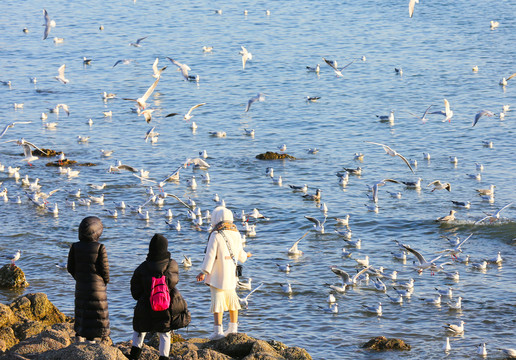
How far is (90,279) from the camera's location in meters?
9.16

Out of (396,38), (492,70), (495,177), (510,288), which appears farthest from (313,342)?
(396,38)

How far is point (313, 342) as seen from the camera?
13.2 m

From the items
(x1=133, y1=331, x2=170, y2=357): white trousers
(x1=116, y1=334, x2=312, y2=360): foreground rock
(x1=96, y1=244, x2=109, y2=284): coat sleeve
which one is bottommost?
(x1=116, y1=334, x2=312, y2=360): foreground rock

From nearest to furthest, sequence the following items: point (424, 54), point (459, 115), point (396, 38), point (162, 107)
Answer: point (459, 115), point (162, 107), point (424, 54), point (396, 38)

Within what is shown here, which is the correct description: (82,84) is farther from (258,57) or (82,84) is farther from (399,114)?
A: (399,114)

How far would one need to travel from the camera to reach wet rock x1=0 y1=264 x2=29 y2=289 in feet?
48.7

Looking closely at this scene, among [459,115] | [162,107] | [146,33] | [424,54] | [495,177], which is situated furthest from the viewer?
[146,33]

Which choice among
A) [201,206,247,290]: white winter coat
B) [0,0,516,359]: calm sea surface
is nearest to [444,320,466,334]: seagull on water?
[0,0,516,359]: calm sea surface

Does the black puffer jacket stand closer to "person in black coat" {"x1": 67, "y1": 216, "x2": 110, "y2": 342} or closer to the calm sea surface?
"person in black coat" {"x1": 67, "y1": 216, "x2": 110, "y2": 342}

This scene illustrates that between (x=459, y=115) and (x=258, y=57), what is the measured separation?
13.5 meters

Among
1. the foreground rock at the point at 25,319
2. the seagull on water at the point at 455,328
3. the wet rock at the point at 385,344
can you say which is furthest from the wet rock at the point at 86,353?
the seagull on water at the point at 455,328

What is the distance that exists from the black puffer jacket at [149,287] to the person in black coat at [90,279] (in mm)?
523

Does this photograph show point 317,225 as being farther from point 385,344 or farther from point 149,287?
point 149,287

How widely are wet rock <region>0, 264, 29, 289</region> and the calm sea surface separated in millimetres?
285
